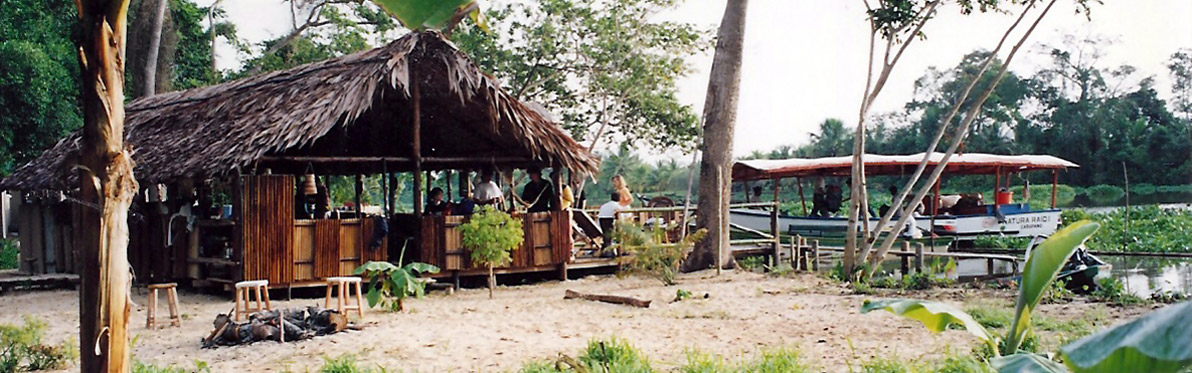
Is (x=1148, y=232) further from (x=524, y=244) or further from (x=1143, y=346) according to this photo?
(x=1143, y=346)

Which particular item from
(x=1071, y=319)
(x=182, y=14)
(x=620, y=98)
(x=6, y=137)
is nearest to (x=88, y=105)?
(x=1071, y=319)

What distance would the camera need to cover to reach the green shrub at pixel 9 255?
18.2 metres

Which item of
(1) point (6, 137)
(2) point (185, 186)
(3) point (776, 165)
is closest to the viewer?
(2) point (185, 186)

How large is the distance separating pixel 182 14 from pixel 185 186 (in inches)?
405

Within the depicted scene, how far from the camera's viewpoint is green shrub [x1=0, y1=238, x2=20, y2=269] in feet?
59.7

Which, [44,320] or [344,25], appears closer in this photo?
[44,320]

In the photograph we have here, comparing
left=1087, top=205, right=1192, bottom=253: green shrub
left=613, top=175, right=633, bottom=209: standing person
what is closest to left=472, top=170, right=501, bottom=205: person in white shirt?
left=613, top=175, right=633, bottom=209: standing person

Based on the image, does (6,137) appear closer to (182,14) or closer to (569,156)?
(182,14)

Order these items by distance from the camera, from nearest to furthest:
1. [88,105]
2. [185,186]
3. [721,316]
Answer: [88,105] < [721,316] < [185,186]

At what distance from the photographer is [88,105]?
277 centimetres

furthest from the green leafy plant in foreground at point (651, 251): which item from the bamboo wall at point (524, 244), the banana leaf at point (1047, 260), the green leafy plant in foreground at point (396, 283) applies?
the banana leaf at point (1047, 260)

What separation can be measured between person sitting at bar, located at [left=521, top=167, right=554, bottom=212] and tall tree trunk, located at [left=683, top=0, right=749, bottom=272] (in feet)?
7.52

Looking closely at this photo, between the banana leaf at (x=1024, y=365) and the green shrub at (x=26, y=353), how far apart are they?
5.98m

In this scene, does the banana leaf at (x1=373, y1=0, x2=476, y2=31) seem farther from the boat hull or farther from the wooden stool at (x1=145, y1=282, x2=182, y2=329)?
the boat hull
